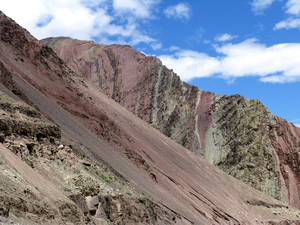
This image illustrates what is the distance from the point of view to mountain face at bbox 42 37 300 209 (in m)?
44.9

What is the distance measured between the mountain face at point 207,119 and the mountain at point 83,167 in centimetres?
848

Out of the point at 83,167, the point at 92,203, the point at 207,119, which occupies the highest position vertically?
the point at 207,119

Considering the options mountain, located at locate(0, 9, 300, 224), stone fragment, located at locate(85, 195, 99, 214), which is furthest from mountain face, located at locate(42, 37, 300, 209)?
stone fragment, located at locate(85, 195, 99, 214)

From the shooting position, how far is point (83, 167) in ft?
48.4

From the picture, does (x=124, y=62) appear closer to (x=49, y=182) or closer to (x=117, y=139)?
(x=117, y=139)

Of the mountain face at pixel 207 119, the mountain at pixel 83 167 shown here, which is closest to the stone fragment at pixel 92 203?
the mountain at pixel 83 167

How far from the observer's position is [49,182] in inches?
427

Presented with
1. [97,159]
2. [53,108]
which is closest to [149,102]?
[53,108]

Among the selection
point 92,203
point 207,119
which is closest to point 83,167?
point 92,203

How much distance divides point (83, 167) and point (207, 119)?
42.4 m

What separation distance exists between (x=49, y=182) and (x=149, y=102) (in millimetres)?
50013

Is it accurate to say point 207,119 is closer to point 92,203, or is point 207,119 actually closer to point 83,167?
point 83,167

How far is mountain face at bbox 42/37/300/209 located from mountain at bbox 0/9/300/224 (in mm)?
8478

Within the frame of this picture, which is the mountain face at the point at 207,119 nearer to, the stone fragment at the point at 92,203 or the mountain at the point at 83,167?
the mountain at the point at 83,167
